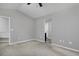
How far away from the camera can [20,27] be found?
8.16ft

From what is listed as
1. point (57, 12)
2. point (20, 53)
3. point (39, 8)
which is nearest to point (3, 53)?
point (20, 53)

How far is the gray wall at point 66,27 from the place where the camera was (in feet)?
7.84

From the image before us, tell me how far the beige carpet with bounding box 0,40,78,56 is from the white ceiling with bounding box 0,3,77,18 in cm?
73

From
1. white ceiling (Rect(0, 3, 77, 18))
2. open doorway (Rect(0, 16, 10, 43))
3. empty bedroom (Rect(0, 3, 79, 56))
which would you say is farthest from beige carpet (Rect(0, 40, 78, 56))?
white ceiling (Rect(0, 3, 77, 18))

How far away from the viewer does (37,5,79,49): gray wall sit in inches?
94.0

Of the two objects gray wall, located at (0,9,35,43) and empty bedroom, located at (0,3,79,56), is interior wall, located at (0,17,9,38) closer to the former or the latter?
empty bedroom, located at (0,3,79,56)

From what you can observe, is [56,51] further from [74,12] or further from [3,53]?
[3,53]

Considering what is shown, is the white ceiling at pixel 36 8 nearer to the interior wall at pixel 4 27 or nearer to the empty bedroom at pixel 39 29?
the empty bedroom at pixel 39 29

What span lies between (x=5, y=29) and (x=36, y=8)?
3.06 ft

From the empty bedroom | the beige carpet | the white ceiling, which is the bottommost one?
the beige carpet

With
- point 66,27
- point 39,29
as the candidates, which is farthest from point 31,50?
point 66,27

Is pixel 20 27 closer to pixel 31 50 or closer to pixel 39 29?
pixel 39 29

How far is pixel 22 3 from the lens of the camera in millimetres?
2395

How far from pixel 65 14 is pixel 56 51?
37.1 inches
